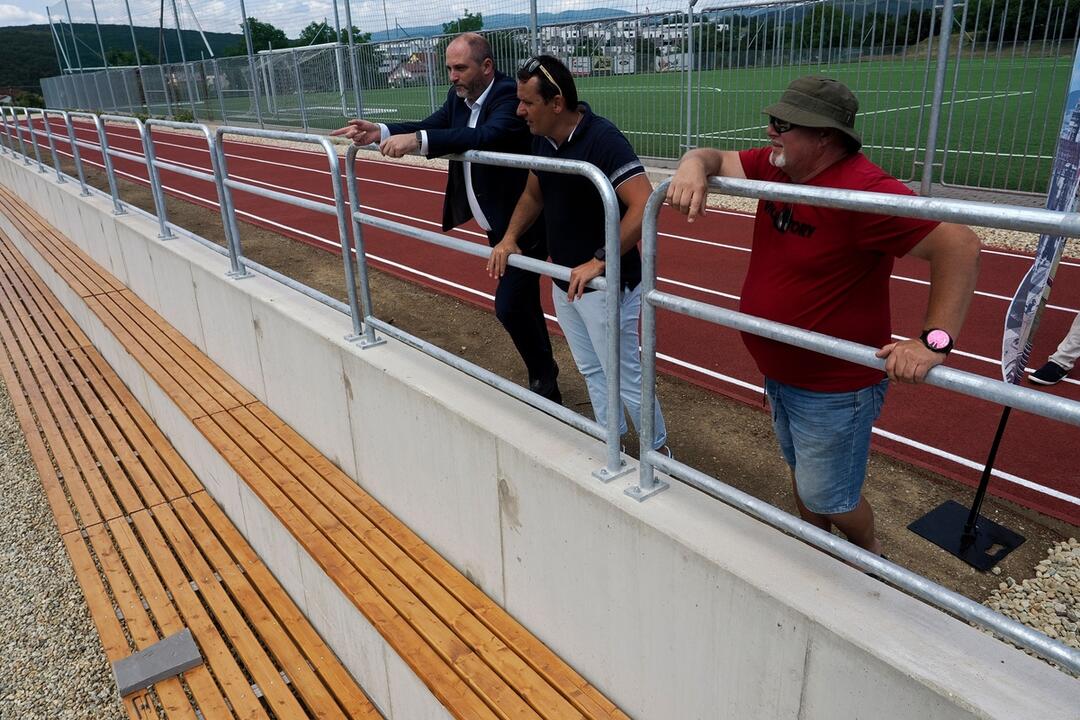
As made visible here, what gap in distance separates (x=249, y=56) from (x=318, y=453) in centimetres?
2157

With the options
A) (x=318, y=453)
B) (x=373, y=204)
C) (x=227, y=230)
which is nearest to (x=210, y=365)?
(x=227, y=230)

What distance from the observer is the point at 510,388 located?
2.91 m

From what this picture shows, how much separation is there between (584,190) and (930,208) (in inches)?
65.5

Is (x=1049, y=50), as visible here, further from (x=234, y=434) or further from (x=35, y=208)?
(x=35, y=208)

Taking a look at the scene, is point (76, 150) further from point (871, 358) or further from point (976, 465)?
point (871, 358)

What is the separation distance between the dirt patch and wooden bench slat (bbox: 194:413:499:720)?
41.2 inches

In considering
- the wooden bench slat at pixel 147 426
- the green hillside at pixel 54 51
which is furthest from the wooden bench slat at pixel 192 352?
the green hillside at pixel 54 51

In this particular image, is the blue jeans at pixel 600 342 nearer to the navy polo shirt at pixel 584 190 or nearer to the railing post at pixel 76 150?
the navy polo shirt at pixel 584 190

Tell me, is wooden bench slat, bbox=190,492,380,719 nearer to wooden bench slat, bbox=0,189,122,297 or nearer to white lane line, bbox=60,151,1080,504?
white lane line, bbox=60,151,1080,504

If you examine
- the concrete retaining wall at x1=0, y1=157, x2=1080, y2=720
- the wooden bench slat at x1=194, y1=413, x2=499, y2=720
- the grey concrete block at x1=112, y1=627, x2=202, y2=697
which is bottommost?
the grey concrete block at x1=112, y1=627, x2=202, y2=697

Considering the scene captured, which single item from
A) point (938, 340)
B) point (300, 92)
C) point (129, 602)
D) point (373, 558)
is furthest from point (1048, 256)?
point (300, 92)

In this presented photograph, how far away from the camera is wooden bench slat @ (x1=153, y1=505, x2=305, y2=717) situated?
137 inches

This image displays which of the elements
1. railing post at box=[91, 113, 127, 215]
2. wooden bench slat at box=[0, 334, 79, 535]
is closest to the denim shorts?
wooden bench slat at box=[0, 334, 79, 535]

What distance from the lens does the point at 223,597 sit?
13.5 feet
